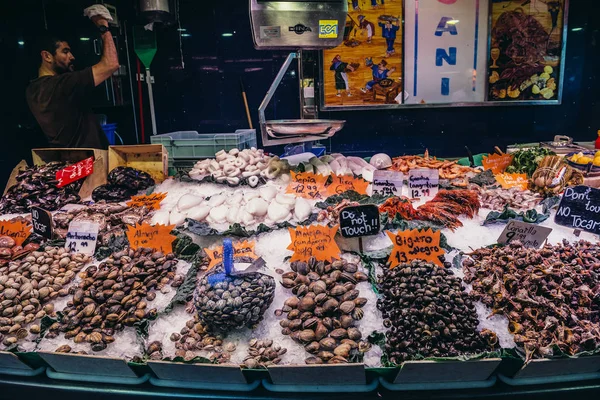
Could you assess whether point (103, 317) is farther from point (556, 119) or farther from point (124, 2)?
point (556, 119)

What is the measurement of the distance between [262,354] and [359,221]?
0.75m

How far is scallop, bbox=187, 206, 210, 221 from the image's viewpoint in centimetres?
247

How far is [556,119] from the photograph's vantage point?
5797 mm

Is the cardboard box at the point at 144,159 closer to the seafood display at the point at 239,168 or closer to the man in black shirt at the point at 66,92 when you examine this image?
the seafood display at the point at 239,168

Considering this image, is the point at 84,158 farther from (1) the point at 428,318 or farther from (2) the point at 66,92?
(1) the point at 428,318

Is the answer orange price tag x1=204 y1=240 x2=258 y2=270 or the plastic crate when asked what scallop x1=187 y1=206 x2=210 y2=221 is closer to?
orange price tag x1=204 y1=240 x2=258 y2=270

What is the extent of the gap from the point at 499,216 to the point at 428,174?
54cm

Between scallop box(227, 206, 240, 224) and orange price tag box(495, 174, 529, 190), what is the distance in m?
1.87

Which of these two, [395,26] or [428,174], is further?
[395,26]

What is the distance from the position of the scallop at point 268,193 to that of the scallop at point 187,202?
1.33 feet

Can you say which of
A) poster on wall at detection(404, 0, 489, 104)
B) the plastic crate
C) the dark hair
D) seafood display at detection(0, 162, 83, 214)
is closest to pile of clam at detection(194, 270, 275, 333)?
seafood display at detection(0, 162, 83, 214)

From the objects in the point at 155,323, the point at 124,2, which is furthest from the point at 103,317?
the point at 124,2

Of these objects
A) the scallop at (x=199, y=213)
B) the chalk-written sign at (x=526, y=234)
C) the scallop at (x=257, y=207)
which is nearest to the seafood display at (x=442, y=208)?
the chalk-written sign at (x=526, y=234)

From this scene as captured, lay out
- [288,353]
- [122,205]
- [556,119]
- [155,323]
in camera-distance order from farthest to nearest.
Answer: [556,119]
[122,205]
[155,323]
[288,353]
